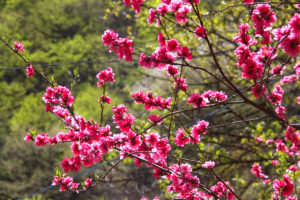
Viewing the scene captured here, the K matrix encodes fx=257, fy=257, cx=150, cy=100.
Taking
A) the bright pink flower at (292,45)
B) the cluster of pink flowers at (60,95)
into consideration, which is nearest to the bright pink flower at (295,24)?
the bright pink flower at (292,45)

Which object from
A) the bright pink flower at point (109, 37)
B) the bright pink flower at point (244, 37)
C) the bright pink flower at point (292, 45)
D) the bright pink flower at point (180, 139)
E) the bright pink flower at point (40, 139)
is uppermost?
the bright pink flower at point (109, 37)

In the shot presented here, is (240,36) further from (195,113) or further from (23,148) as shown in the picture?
(23,148)

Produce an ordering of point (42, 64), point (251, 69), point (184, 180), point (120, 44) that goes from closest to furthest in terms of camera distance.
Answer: point (251, 69)
point (120, 44)
point (184, 180)
point (42, 64)

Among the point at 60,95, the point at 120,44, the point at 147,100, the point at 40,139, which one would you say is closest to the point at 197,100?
the point at 147,100

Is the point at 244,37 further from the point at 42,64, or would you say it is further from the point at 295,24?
the point at 42,64

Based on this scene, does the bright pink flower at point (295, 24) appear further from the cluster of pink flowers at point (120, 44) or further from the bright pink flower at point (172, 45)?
the cluster of pink flowers at point (120, 44)

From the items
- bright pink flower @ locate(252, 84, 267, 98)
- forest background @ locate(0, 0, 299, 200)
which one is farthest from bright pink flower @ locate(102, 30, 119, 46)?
forest background @ locate(0, 0, 299, 200)

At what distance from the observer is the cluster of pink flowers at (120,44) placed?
1588 mm

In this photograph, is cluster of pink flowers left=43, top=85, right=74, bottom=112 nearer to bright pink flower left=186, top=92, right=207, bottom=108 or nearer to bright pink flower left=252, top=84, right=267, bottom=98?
bright pink flower left=186, top=92, right=207, bottom=108

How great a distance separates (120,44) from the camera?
5.23ft

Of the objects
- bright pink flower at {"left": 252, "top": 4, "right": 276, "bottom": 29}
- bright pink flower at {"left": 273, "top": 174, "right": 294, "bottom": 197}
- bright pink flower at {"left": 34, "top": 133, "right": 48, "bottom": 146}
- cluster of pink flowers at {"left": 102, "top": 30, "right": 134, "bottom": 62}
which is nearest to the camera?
bright pink flower at {"left": 252, "top": 4, "right": 276, "bottom": 29}

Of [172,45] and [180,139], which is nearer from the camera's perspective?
[172,45]

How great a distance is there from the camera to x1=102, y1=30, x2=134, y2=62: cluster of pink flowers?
1.59m

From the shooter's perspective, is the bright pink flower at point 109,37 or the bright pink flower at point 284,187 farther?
the bright pink flower at point 284,187
